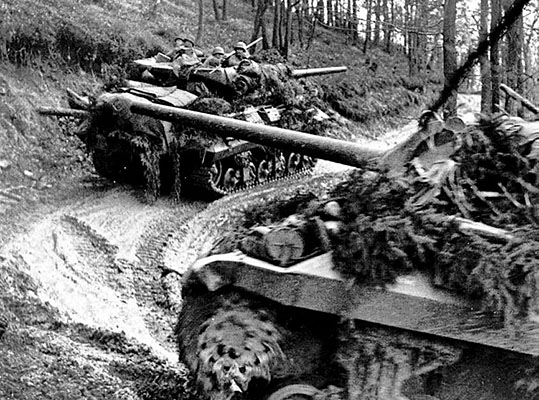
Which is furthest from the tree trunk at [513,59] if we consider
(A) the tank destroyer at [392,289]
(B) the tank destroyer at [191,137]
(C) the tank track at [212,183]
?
(A) the tank destroyer at [392,289]

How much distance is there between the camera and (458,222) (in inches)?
145

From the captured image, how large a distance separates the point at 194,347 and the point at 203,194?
825 cm

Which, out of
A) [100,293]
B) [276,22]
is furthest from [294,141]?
[276,22]

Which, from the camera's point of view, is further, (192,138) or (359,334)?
(192,138)

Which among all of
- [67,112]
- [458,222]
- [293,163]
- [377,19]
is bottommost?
[293,163]

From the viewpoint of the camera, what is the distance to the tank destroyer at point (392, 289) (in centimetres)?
350

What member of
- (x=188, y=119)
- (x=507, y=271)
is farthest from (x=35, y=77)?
(x=507, y=271)

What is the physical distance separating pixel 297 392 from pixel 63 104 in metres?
11.7

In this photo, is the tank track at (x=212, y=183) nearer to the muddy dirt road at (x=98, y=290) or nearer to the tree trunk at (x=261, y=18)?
the muddy dirt road at (x=98, y=290)

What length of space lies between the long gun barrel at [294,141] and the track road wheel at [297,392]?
1356mm

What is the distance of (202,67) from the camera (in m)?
13.6

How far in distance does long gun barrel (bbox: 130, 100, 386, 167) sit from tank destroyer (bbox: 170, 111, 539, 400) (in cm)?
52

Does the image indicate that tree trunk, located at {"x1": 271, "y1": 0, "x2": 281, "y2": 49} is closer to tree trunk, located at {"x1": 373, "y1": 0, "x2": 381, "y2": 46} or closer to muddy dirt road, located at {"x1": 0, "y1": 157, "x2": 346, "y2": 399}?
tree trunk, located at {"x1": 373, "y1": 0, "x2": 381, "y2": 46}

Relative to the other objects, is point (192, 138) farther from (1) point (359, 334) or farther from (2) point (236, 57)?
(1) point (359, 334)
